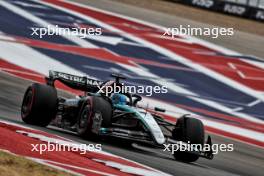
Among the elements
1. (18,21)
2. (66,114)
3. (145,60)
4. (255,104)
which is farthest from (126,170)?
(18,21)

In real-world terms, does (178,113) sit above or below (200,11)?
below

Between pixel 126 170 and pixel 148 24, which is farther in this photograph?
pixel 148 24

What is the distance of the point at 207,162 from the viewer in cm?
1398

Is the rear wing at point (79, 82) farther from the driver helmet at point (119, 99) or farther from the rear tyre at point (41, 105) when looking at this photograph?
the driver helmet at point (119, 99)

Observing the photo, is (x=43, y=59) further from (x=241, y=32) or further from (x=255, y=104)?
(x=241, y=32)

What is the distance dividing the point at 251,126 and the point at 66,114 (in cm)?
916
